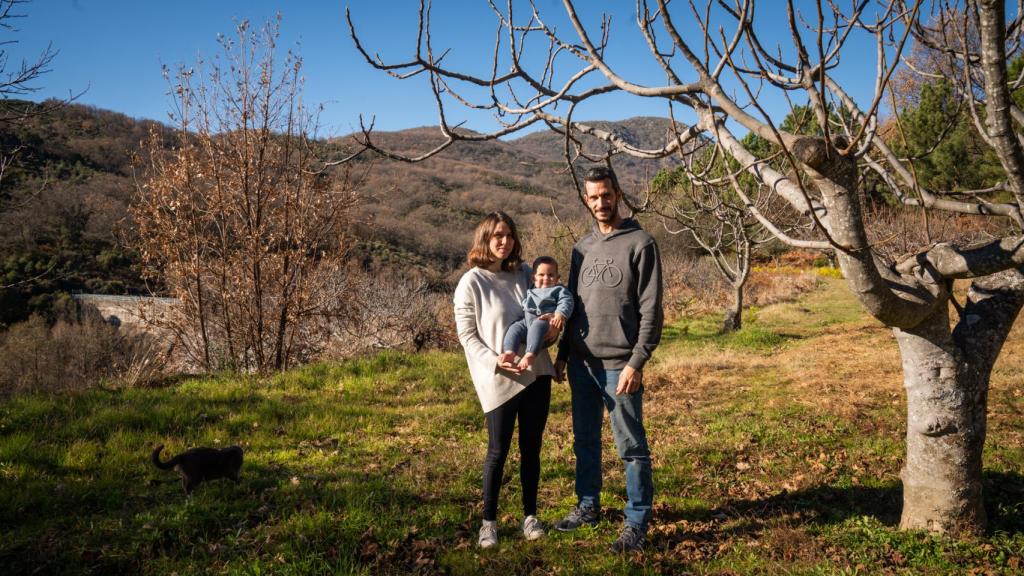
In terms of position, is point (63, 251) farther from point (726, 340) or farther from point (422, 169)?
point (422, 169)

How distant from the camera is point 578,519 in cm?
339

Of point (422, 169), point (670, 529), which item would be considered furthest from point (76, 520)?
point (422, 169)

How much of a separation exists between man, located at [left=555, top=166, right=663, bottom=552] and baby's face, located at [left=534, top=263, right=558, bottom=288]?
0.18 m

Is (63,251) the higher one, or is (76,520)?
(63,251)

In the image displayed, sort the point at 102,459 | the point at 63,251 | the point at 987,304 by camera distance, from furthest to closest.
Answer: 1. the point at 63,251
2. the point at 102,459
3. the point at 987,304

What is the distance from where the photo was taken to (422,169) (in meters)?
84.1

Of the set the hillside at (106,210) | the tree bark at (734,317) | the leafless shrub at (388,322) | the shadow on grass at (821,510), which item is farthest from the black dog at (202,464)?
the tree bark at (734,317)

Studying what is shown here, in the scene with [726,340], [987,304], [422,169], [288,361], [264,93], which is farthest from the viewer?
[422,169]

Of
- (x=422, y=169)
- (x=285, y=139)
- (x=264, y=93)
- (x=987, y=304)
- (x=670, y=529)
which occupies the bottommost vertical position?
(x=670, y=529)

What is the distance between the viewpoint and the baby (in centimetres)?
296

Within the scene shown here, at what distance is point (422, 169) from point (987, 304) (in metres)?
85.0

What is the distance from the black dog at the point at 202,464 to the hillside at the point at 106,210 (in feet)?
11.0

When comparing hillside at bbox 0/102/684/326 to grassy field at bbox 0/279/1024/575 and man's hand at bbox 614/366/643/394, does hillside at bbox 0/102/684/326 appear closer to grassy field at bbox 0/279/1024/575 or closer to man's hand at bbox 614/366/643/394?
grassy field at bbox 0/279/1024/575

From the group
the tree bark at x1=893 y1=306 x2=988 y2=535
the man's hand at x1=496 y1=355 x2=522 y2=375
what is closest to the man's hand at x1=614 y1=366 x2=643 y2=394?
the man's hand at x1=496 y1=355 x2=522 y2=375
